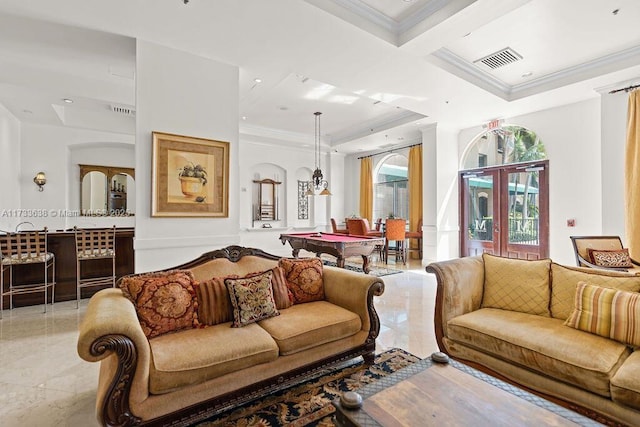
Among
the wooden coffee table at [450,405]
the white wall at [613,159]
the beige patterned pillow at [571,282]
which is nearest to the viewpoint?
the wooden coffee table at [450,405]

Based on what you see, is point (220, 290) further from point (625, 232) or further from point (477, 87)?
point (625, 232)

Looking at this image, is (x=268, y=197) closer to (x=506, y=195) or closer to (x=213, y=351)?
(x=506, y=195)

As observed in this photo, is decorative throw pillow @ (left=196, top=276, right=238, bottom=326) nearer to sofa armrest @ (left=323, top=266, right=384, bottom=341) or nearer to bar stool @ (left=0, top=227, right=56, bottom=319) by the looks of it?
sofa armrest @ (left=323, top=266, right=384, bottom=341)

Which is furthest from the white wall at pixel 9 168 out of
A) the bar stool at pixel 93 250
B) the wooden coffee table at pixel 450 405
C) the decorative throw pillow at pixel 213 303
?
the wooden coffee table at pixel 450 405

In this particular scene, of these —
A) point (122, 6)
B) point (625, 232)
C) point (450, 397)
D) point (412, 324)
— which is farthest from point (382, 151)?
point (450, 397)

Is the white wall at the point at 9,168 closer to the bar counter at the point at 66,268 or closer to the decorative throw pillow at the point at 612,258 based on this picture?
the bar counter at the point at 66,268

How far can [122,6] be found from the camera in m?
2.87

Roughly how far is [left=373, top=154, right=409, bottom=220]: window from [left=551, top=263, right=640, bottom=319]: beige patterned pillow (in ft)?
21.1

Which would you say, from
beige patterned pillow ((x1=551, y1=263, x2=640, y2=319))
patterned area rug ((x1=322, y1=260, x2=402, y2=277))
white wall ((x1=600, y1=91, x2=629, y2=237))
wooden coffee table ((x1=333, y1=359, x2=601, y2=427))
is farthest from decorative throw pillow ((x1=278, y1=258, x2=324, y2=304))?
white wall ((x1=600, y1=91, x2=629, y2=237))

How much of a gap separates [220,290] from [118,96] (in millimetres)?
4147

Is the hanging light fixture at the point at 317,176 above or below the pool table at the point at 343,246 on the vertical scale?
above

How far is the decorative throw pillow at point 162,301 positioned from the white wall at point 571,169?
239 inches

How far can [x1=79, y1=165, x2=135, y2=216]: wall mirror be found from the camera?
7305 mm

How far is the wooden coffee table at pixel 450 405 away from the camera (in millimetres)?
1294
